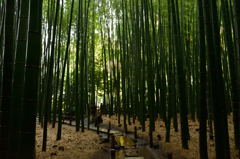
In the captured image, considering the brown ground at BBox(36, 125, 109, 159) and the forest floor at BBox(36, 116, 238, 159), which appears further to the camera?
the brown ground at BBox(36, 125, 109, 159)

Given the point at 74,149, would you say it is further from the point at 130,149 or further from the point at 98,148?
the point at 130,149

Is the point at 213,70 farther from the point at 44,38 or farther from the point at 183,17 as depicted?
the point at 44,38

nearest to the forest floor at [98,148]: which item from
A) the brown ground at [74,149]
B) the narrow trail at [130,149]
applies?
the brown ground at [74,149]

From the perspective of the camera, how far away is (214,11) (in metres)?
2.38

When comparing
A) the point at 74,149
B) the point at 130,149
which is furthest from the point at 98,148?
the point at 130,149

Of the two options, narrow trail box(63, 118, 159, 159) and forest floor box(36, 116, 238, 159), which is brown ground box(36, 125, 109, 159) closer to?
forest floor box(36, 116, 238, 159)

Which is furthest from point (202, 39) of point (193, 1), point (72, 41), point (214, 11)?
point (72, 41)

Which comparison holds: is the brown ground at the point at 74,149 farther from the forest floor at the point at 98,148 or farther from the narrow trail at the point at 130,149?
the narrow trail at the point at 130,149

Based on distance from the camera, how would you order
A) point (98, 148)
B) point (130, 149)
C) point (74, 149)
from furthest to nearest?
point (98, 148), point (74, 149), point (130, 149)

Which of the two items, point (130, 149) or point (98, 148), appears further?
point (98, 148)

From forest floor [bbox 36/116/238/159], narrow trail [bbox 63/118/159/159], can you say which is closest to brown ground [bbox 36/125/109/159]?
forest floor [bbox 36/116/238/159]

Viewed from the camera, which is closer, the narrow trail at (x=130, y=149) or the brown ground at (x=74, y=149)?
the narrow trail at (x=130, y=149)

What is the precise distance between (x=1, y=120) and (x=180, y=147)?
11.2 ft

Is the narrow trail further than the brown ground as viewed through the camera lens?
No
